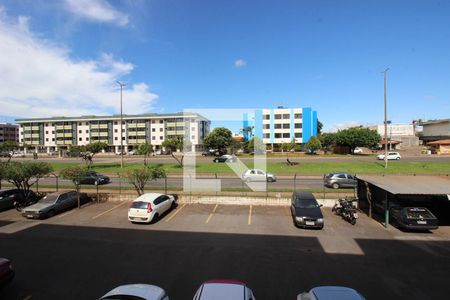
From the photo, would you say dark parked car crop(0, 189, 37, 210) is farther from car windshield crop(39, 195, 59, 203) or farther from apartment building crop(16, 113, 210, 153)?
apartment building crop(16, 113, 210, 153)

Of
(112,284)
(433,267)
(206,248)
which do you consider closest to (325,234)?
(433,267)

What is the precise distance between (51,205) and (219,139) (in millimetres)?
55141

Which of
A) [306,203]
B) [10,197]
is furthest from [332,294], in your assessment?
[10,197]

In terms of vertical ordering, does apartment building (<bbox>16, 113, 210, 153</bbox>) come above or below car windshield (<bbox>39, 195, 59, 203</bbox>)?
above

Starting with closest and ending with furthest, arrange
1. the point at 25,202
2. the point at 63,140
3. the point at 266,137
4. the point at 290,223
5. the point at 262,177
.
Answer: the point at 290,223 → the point at 25,202 → the point at 262,177 → the point at 266,137 → the point at 63,140

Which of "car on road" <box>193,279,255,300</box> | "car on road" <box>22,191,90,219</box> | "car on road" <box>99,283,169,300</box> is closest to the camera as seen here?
"car on road" <box>193,279,255,300</box>

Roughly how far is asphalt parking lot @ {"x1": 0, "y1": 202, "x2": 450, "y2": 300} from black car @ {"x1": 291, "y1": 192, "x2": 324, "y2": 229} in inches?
20.4

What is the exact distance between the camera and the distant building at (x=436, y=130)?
92275mm

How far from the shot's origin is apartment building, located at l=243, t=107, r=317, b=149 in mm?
89812

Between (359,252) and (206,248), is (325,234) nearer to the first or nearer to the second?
(359,252)

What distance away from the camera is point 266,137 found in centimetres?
9300

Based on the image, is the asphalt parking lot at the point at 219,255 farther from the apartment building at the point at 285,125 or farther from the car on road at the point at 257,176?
the apartment building at the point at 285,125

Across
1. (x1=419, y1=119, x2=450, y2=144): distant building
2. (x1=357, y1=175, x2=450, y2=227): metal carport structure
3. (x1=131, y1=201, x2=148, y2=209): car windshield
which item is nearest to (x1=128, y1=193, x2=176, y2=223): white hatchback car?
(x1=131, y1=201, x2=148, y2=209): car windshield

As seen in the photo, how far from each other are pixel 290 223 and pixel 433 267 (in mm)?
6781
